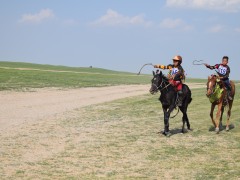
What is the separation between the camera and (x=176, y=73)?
1636 cm

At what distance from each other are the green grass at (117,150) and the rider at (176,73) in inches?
72.4

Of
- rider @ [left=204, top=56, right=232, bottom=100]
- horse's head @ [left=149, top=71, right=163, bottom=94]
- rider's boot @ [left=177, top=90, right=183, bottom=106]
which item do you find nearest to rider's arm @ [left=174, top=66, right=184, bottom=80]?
rider's boot @ [left=177, top=90, right=183, bottom=106]

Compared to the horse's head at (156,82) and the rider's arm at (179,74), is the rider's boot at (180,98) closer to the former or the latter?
the rider's arm at (179,74)

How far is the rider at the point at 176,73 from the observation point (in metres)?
16.3

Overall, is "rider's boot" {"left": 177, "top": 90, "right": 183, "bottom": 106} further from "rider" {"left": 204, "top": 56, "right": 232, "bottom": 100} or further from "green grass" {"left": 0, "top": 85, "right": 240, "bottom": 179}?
"rider" {"left": 204, "top": 56, "right": 232, "bottom": 100}

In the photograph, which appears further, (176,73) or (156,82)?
(176,73)

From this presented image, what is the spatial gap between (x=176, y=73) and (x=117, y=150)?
14.8 feet

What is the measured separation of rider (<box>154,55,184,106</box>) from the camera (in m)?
16.3

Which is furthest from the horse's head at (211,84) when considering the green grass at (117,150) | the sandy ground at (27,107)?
the sandy ground at (27,107)

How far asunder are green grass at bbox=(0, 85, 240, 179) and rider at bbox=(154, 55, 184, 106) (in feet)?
6.03

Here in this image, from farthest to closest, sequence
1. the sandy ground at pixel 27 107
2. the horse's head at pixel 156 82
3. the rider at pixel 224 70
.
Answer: the sandy ground at pixel 27 107 → the rider at pixel 224 70 → the horse's head at pixel 156 82

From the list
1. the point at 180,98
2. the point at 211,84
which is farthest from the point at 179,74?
the point at 211,84

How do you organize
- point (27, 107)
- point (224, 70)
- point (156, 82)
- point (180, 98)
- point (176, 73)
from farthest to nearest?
point (27, 107) < point (224, 70) < point (180, 98) < point (176, 73) < point (156, 82)

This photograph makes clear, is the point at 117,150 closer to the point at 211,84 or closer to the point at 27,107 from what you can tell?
the point at 211,84
